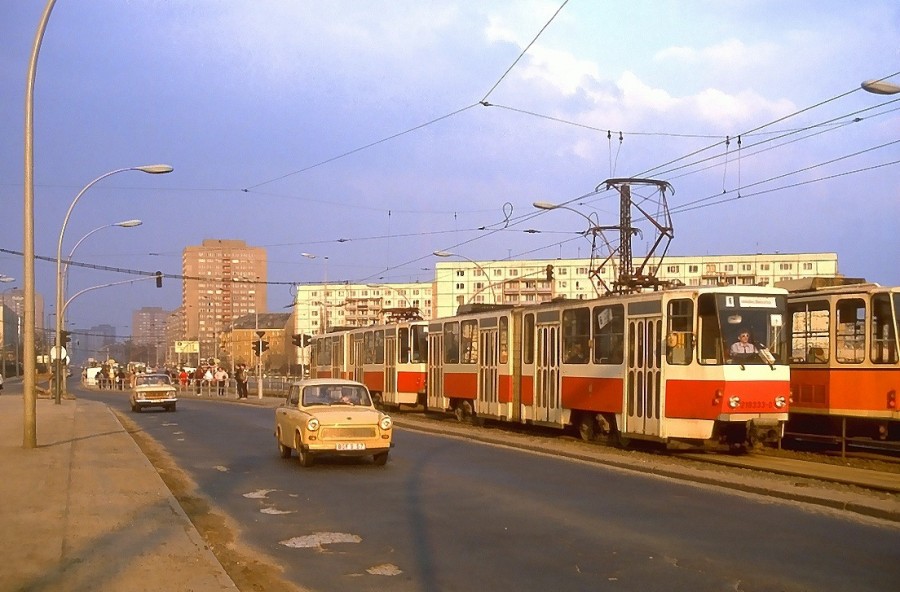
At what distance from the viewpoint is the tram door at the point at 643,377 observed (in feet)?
62.6

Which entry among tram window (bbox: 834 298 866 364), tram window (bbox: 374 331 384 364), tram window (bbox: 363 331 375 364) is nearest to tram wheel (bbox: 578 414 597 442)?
tram window (bbox: 834 298 866 364)

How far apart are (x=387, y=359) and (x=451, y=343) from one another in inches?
250

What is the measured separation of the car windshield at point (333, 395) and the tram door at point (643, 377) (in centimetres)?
540

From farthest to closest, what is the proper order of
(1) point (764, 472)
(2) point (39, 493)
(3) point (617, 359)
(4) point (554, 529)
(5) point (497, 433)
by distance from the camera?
(5) point (497, 433), (3) point (617, 359), (1) point (764, 472), (2) point (39, 493), (4) point (554, 529)

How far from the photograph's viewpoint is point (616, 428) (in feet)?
68.6

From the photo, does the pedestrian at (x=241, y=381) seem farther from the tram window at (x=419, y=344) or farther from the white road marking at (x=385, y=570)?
the white road marking at (x=385, y=570)

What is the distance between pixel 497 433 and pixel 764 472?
33.9ft

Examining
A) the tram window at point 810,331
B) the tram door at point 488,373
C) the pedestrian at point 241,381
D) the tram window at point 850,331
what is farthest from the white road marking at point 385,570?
the pedestrian at point 241,381

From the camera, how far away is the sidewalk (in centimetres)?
802

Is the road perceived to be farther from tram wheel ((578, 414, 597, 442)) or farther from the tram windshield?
tram wheel ((578, 414, 597, 442))

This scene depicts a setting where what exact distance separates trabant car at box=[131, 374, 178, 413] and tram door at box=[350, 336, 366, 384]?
283 inches

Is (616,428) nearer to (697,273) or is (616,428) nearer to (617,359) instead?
(617,359)

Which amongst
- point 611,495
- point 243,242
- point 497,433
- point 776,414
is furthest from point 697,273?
point 243,242

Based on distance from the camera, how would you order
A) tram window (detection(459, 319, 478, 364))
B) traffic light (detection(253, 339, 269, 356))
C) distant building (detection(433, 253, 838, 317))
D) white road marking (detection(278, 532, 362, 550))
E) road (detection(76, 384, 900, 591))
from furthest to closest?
distant building (detection(433, 253, 838, 317)) → traffic light (detection(253, 339, 269, 356)) → tram window (detection(459, 319, 478, 364)) → white road marking (detection(278, 532, 362, 550)) → road (detection(76, 384, 900, 591))
